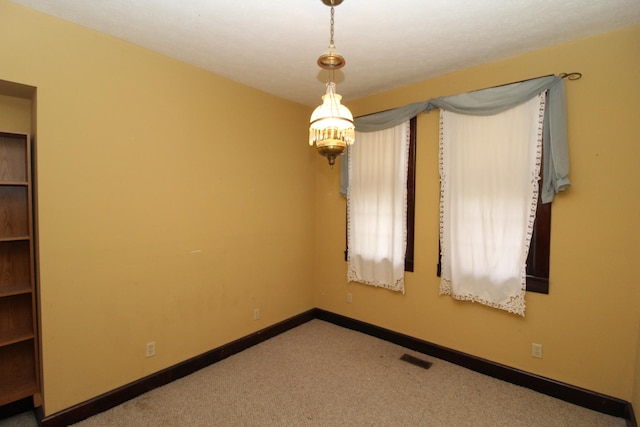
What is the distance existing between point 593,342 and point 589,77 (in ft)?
6.23

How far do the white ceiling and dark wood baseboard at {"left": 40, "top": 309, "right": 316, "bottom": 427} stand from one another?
2556mm

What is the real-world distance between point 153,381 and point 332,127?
2.39 meters

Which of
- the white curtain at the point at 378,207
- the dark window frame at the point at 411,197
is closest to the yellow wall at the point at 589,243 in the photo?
the dark window frame at the point at 411,197

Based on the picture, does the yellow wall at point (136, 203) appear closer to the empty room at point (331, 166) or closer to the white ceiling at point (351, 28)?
the empty room at point (331, 166)

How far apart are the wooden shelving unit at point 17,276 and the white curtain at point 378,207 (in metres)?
2.71

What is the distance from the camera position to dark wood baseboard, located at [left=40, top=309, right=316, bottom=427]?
2.01 meters

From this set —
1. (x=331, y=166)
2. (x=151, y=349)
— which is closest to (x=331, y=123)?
(x=331, y=166)

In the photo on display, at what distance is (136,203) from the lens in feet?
7.64

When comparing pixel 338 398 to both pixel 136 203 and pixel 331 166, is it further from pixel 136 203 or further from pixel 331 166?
pixel 136 203

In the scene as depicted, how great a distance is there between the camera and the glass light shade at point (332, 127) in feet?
5.09

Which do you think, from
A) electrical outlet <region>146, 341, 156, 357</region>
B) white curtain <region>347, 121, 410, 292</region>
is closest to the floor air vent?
white curtain <region>347, 121, 410, 292</region>

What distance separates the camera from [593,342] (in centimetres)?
220

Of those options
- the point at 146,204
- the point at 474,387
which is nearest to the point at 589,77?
the point at 474,387

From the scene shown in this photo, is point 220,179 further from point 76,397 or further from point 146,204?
point 76,397
